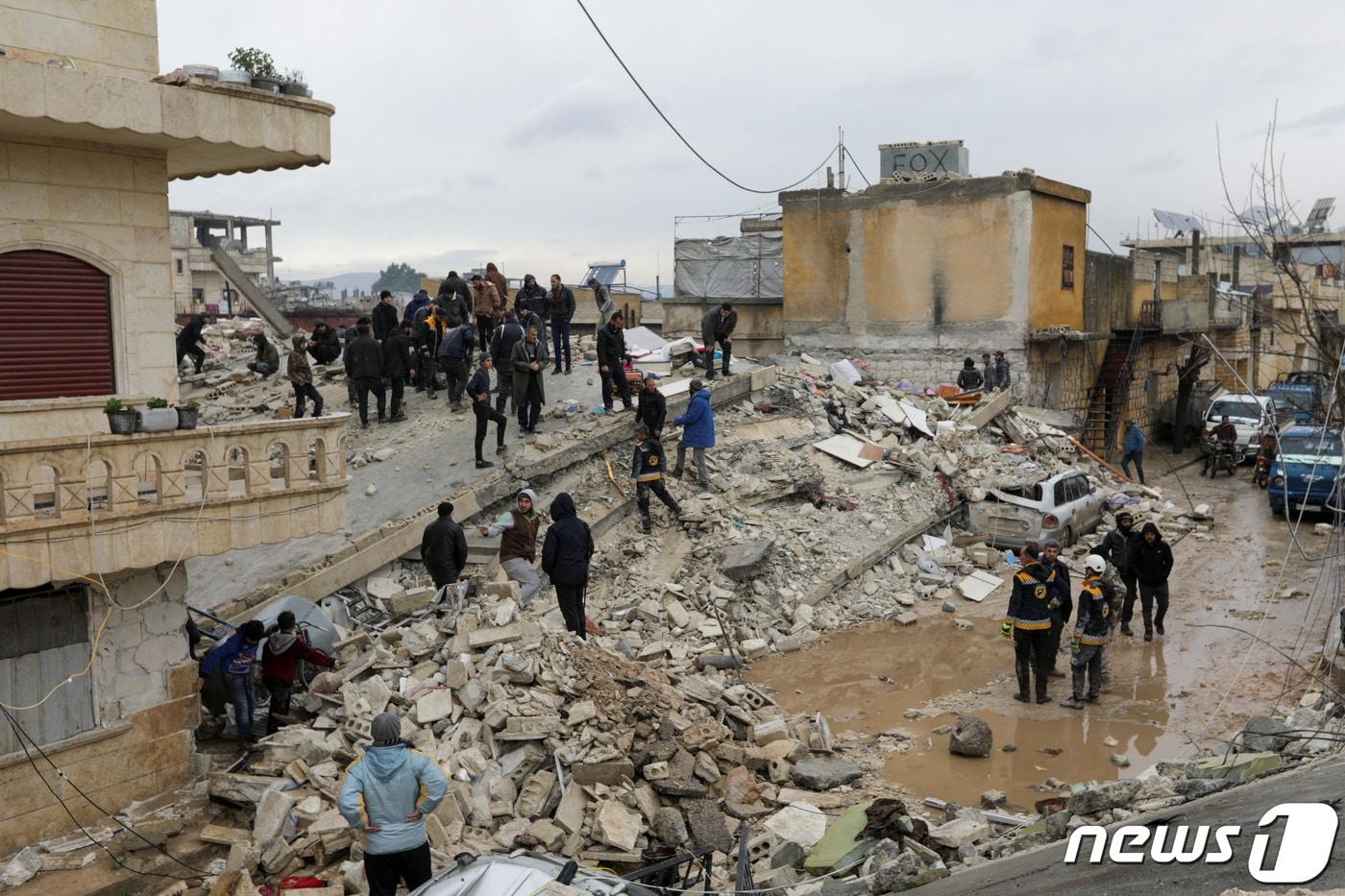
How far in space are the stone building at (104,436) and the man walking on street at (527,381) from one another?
568 cm

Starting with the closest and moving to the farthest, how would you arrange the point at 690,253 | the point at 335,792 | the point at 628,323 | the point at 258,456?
the point at 335,792
the point at 258,456
the point at 690,253
the point at 628,323

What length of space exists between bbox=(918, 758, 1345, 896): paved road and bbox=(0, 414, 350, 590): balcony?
6.40 m

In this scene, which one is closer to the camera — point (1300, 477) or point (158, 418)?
point (158, 418)

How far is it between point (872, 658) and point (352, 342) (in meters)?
8.81

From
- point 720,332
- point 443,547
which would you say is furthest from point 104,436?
point 720,332

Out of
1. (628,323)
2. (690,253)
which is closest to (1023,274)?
(690,253)

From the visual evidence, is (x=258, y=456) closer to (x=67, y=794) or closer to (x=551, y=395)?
(x=67, y=794)

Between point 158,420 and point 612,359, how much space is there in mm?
8705

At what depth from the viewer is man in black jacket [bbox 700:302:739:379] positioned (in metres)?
19.6

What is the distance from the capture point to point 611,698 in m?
10.0

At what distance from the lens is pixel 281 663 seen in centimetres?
1012

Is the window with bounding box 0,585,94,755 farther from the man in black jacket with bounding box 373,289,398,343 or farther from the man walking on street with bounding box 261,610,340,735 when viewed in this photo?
the man in black jacket with bounding box 373,289,398,343

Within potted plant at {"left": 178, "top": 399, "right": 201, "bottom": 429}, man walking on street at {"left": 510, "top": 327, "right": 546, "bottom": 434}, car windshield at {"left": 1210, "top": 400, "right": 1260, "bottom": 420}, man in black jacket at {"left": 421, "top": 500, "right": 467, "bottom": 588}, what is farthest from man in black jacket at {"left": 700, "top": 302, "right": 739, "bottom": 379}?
car windshield at {"left": 1210, "top": 400, "right": 1260, "bottom": 420}

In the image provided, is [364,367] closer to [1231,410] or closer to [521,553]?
[521,553]
